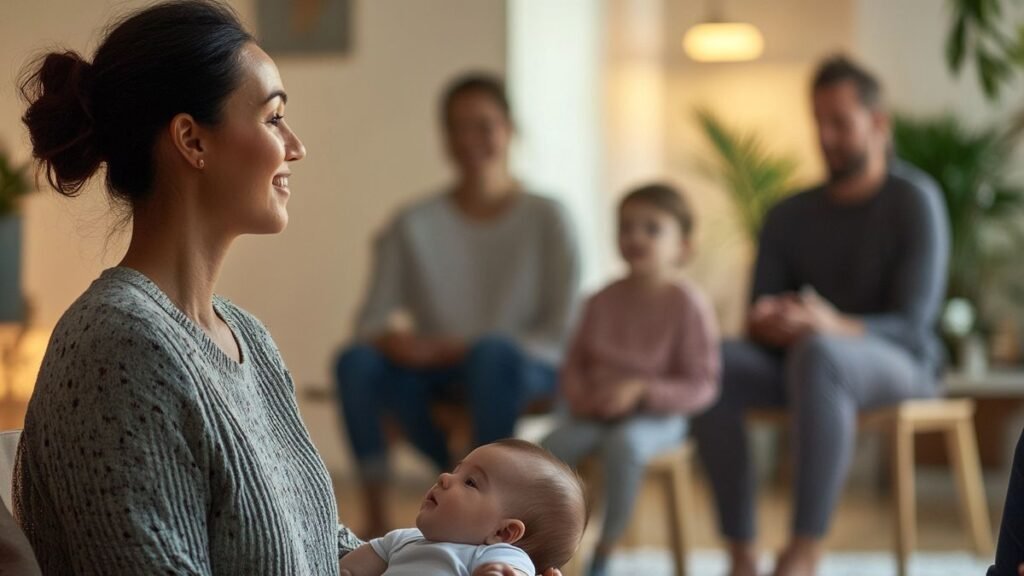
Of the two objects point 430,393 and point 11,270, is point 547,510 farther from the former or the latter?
point 430,393

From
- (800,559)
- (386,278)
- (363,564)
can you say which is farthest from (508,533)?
(386,278)

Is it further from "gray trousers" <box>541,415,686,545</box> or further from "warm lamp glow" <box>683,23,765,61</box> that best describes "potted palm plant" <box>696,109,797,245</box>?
"gray trousers" <box>541,415,686,545</box>

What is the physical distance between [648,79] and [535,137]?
1.17 m

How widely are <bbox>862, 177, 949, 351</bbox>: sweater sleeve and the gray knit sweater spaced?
269 cm

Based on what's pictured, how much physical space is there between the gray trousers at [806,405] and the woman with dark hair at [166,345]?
2286mm

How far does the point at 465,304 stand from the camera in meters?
4.21

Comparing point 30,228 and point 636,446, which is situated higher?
point 30,228

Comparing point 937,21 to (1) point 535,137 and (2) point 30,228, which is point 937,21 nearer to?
(1) point 535,137

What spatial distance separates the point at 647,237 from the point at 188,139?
7.81ft

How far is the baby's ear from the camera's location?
145cm

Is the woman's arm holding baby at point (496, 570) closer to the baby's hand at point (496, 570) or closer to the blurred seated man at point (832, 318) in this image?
the baby's hand at point (496, 570)

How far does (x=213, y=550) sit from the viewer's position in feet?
3.99

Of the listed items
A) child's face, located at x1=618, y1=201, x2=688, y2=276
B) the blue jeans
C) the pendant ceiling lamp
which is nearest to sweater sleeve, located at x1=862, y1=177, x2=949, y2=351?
child's face, located at x1=618, y1=201, x2=688, y2=276

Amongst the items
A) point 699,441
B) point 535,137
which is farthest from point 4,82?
point 535,137
